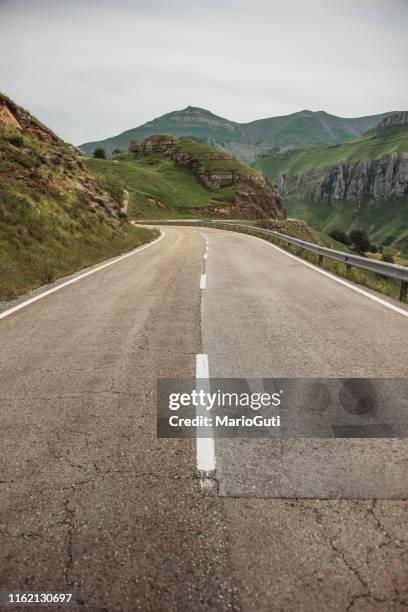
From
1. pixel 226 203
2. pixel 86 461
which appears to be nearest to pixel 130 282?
pixel 86 461

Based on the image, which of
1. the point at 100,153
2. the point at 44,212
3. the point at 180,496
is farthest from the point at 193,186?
the point at 180,496

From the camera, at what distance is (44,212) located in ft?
59.7

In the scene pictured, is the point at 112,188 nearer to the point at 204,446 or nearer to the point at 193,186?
the point at 204,446

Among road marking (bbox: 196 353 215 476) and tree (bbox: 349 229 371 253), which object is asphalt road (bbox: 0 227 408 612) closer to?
road marking (bbox: 196 353 215 476)

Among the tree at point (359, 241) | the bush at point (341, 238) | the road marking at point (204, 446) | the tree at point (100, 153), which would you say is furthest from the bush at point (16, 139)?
the tree at point (100, 153)

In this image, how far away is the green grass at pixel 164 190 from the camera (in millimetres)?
75512

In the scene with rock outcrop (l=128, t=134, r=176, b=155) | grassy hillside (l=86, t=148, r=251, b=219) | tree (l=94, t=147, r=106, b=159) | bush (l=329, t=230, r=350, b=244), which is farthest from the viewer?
rock outcrop (l=128, t=134, r=176, b=155)

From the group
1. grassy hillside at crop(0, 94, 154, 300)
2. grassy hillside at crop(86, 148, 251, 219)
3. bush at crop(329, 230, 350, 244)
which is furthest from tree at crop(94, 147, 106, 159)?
grassy hillside at crop(0, 94, 154, 300)

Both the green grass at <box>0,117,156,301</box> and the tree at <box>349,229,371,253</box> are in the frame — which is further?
the tree at <box>349,229,371,253</box>

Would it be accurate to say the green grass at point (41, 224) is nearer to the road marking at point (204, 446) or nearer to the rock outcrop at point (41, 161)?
the rock outcrop at point (41, 161)

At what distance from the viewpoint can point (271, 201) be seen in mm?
101938

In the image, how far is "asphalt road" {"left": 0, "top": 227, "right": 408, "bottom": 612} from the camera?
7.31 feet

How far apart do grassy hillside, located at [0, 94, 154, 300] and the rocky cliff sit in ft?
198

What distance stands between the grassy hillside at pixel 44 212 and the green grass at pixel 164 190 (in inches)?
1572
